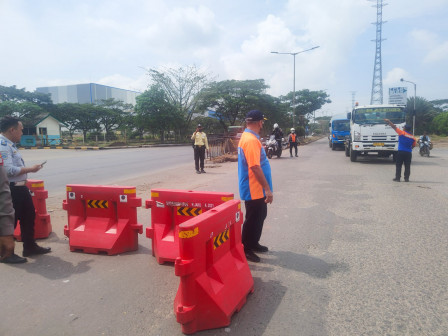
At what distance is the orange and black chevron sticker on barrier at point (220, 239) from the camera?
299 cm

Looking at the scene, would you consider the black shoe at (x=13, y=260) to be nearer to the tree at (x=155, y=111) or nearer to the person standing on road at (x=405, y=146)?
the person standing on road at (x=405, y=146)

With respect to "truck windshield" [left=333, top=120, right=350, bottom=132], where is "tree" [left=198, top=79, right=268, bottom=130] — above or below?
above

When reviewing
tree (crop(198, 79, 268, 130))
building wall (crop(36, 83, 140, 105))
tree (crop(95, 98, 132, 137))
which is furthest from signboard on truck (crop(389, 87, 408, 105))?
building wall (crop(36, 83, 140, 105))

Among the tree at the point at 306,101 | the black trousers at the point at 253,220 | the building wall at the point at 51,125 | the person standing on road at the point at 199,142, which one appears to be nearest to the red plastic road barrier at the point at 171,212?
the black trousers at the point at 253,220

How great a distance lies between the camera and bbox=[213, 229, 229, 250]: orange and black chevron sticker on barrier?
2.99 meters

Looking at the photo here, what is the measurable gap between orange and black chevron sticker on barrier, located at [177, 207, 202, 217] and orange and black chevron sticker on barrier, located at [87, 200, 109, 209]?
44.4 inches

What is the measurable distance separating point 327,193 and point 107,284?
6.06 meters

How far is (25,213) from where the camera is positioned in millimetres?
4363

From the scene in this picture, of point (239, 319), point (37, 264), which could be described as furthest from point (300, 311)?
point (37, 264)

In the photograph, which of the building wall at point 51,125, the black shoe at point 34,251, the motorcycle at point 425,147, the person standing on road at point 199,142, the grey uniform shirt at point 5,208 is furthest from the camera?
the building wall at point 51,125

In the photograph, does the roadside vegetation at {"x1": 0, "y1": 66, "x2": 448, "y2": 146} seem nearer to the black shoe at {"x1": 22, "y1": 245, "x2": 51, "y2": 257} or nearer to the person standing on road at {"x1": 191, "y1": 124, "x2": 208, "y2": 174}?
the person standing on road at {"x1": 191, "y1": 124, "x2": 208, "y2": 174}

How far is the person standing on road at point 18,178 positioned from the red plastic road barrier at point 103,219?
46 cm

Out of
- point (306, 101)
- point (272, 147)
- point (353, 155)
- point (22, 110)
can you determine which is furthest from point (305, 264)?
point (306, 101)

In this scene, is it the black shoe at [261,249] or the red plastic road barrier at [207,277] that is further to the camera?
Answer: the black shoe at [261,249]
